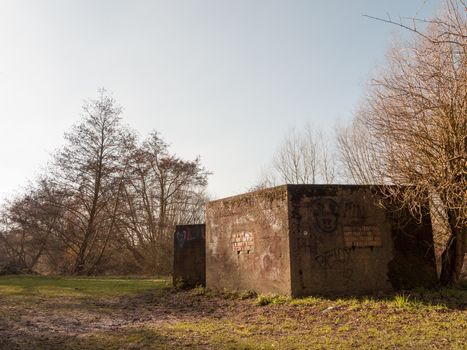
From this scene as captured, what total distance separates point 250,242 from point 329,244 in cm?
178

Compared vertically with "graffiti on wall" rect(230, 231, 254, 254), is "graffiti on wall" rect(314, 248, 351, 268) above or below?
below

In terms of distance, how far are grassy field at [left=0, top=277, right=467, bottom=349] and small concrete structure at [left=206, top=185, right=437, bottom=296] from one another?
1.71 feet

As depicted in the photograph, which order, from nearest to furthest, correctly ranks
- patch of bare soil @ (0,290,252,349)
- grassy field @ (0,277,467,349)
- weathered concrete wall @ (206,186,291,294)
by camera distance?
grassy field @ (0,277,467,349) → patch of bare soil @ (0,290,252,349) → weathered concrete wall @ (206,186,291,294)

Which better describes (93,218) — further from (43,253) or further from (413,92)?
(413,92)

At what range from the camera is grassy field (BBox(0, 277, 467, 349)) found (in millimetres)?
5160

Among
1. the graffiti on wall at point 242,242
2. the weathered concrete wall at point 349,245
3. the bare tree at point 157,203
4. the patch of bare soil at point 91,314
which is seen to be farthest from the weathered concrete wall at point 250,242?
the bare tree at point 157,203

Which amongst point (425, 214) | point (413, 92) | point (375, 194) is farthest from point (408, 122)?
point (425, 214)

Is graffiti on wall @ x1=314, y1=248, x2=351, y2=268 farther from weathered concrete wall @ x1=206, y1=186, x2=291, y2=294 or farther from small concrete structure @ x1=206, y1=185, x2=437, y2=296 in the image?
weathered concrete wall @ x1=206, y1=186, x2=291, y2=294

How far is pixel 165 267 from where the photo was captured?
23922 millimetres

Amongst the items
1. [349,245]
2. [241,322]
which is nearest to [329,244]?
[349,245]

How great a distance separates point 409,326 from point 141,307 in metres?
5.48

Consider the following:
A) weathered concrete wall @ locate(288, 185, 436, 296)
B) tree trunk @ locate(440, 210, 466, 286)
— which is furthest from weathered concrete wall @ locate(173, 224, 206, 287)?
tree trunk @ locate(440, 210, 466, 286)

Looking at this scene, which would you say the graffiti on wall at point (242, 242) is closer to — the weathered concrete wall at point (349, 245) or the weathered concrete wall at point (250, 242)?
the weathered concrete wall at point (250, 242)

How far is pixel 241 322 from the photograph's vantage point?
6.74 metres
